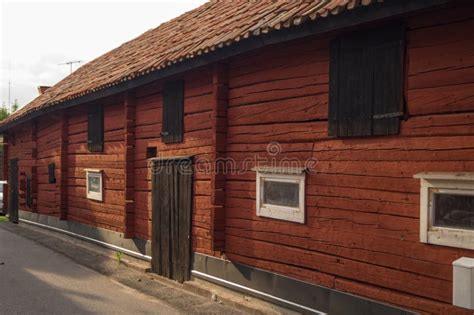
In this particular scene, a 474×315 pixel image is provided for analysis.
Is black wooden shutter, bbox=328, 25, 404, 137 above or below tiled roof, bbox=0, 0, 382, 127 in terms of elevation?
below

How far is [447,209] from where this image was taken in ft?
14.0

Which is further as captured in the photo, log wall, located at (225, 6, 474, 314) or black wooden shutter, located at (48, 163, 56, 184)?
black wooden shutter, located at (48, 163, 56, 184)

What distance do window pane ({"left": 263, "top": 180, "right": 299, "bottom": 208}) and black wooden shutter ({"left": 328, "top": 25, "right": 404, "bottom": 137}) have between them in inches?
37.8

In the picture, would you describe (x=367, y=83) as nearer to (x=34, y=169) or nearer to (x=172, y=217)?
(x=172, y=217)

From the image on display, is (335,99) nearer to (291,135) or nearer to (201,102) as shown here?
(291,135)

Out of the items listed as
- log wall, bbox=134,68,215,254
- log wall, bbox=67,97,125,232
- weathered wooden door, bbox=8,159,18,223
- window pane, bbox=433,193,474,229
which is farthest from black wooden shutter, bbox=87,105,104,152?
window pane, bbox=433,193,474,229

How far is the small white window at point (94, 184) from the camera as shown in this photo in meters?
11.0

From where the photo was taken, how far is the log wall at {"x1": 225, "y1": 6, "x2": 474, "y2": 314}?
14.0 ft

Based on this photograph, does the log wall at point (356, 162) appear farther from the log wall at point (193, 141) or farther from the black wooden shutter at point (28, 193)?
the black wooden shutter at point (28, 193)

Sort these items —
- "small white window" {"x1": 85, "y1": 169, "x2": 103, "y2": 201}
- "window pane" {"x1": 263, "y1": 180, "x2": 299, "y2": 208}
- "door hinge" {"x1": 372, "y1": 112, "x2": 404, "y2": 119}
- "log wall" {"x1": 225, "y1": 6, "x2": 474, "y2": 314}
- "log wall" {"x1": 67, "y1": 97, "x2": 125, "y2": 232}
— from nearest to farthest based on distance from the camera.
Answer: "log wall" {"x1": 225, "y1": 6, "x2": 474, "y2": 314}, "door hinge" {"x1": 372, "y1": 112, "x2": 404, "y2": 119}, "window pane" {"x1": 263, "y1": 180, "x2": 299, "y2": 208}, "log wall" {"x1": 67, "y1": 97, "x2": 125, "y2": 232}, "small white window" {"x1": 85, "y1": 169, "x2": 103, "y2": 201}

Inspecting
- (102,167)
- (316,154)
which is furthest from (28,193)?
(316,154)

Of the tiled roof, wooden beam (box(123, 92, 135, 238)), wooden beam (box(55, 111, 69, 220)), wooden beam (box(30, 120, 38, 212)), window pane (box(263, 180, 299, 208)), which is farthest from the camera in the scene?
wooden beam (box(30, 120, 38, 212))

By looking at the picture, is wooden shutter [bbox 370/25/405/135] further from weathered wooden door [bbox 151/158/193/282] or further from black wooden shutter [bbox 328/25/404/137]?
weathered wooden door [bbox 151/158/193/282]

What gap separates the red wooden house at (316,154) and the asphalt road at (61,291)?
1069mm
